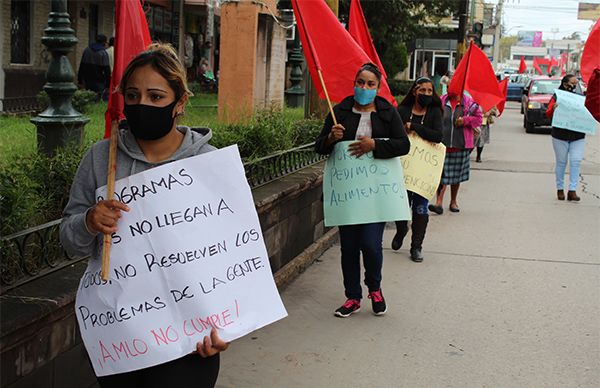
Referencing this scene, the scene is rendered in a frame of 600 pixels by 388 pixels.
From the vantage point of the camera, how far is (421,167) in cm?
772

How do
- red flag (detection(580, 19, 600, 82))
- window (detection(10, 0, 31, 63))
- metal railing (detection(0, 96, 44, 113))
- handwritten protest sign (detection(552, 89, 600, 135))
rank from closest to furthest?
red flag (detection(580, 19, 600, 82)), handwritten protest sign (detection(552, 89, 600, 135)), metal railing (detection(0, 96, 44, 113)), window (detection(10, 0, 31, 63))

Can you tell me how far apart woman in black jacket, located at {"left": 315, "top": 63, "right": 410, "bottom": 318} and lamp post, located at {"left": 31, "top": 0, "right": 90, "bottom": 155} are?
187cm

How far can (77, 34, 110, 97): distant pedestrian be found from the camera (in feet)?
53.6

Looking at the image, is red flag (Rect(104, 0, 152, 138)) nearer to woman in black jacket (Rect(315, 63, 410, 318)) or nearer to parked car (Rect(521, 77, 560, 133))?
woman in black jacket (Rect(315, 63, 410, 318))

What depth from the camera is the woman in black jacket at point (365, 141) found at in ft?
19.3

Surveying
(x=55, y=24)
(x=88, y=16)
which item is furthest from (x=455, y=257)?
(x=88, y=16)

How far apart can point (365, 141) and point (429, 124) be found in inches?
78.6

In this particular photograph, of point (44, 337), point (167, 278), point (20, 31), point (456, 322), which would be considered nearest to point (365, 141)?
point (456, 322)

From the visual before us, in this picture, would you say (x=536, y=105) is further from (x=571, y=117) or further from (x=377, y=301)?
(x=377, y=301)

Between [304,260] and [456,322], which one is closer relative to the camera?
[456,322]

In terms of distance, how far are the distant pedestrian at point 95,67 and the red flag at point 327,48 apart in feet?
34.3

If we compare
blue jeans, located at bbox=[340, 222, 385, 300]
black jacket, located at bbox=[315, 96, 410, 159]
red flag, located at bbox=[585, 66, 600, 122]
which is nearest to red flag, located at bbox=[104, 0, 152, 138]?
black jacket, located at bbox=[315, 96, 410, 159]

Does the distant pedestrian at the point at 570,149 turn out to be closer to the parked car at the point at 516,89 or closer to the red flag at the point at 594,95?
the red flag at the point at 594,95

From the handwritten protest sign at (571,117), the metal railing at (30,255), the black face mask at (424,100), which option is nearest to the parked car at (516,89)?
the handwritten protest sign at (571,117)
